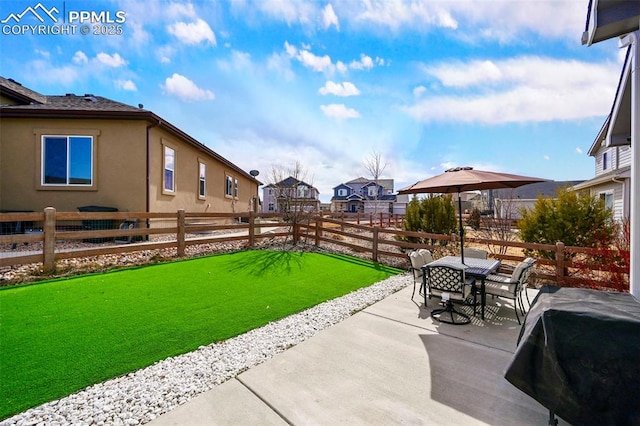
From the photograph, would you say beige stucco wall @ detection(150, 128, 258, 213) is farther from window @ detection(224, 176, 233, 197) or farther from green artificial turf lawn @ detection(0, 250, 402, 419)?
green artificial turf lawn @ detection(0, 250, 402, 419)

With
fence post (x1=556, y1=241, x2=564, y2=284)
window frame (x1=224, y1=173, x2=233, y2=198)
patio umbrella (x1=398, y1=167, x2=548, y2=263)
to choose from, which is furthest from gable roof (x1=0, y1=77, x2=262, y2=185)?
fence post (x1=556, y1=241, x2=564, y2=284)

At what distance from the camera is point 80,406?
2.17 m

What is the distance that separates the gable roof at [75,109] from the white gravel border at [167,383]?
8645 mm

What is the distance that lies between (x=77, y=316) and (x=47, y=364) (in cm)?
131

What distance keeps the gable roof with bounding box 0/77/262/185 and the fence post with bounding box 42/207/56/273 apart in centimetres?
461

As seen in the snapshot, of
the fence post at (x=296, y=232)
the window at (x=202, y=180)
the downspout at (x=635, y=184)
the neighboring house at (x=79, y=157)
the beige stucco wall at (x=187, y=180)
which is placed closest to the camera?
the downspout at (x=635, y=184)

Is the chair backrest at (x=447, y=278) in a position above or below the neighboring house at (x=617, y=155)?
below

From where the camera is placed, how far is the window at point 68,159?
9062 millimetres

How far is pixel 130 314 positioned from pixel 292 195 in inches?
348

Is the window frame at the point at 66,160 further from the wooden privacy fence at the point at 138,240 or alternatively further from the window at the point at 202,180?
the window at the point at 202,180

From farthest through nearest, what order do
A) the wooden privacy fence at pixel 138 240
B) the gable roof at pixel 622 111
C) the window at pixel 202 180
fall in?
1. the window at pixel 202 180
2. the wooden privacy fence at pixel 138 240
3. the gable roof at pixel 622 111

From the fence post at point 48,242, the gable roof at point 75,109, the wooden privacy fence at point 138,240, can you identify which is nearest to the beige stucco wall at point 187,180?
the gable roof at point 75,109

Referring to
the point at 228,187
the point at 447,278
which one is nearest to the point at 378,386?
the point at 447,278

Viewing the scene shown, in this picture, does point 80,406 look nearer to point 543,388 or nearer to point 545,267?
point 543,388
